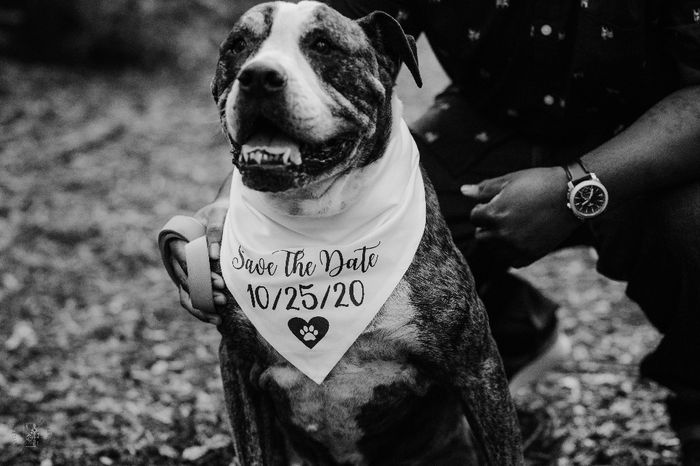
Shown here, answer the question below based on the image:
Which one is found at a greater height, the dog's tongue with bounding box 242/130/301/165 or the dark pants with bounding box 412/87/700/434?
the dog's tongue with bounding box 242/130/301/165

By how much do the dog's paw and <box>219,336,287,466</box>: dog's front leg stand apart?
0.75 ft

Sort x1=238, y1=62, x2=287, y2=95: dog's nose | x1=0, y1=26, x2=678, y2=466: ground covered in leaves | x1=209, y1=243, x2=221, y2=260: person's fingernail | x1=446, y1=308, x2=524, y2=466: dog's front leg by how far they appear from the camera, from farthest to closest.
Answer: x1=0, y1=26, x2=678, y2=466: ground covered in leaves < x1=209, y1=243, x2=221, y2=260: person's fingernail < x1=446, y1=308, x2=524, y2=466: dog's front leg < x1=238, y1=62, x2=287, y2=95: dog's nose

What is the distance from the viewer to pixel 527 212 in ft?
8.23

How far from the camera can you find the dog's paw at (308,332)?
2309 mm

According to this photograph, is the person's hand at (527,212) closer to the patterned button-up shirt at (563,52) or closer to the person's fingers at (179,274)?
the patterned button-up shirt at (563,52)

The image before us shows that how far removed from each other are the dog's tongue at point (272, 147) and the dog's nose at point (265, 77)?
6.1 inches

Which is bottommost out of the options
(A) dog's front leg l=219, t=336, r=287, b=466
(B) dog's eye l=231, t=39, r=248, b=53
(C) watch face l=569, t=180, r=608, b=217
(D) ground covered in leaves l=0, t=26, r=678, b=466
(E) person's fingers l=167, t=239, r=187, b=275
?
(D) ground covered in leaves l=0, t=26, r=678, b=466

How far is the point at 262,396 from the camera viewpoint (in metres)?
2.50

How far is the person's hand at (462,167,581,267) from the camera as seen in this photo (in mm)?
2510

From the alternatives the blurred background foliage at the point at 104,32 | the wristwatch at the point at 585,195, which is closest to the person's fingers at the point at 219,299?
the wristwatch at the point at 585,195

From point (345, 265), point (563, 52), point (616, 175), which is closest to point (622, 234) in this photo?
point (616, 175)

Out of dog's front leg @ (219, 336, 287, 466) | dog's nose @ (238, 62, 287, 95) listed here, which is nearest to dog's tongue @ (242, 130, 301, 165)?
dog's nose @ (238, 62, 287, 95)

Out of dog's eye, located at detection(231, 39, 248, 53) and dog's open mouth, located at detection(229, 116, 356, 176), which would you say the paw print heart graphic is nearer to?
dog's open mouth, located at detection(229, 116, 356, 176)

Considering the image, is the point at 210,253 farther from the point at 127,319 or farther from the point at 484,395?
the point at 127,319
